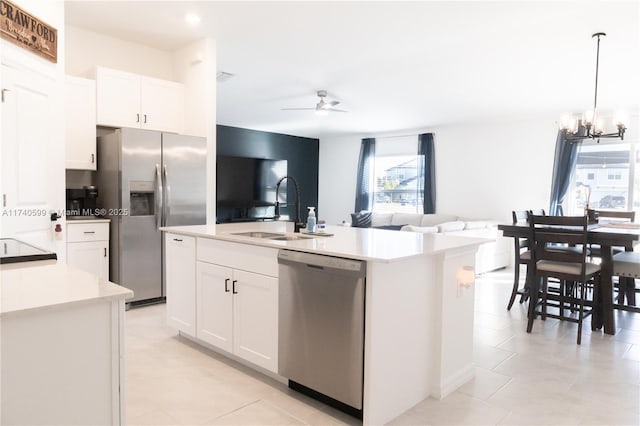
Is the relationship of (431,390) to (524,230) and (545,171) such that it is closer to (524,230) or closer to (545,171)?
(524,230)

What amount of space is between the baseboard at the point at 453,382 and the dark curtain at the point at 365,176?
270 inches

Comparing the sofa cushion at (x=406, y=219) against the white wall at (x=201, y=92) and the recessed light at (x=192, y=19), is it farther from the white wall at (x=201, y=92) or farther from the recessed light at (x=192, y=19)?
the recessed light at (x=192, y=19)

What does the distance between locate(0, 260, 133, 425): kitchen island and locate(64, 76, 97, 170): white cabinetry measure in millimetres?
2987

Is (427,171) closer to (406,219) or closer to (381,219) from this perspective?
(406,219)

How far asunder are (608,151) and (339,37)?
199 inches

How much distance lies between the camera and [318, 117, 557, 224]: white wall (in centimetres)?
703

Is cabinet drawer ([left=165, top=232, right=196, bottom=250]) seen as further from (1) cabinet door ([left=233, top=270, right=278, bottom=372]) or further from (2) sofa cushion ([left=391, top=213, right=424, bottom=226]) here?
(2) sofa cushion ([left=391, top=213, right=424, bottom=226])

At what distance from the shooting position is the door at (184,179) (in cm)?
416

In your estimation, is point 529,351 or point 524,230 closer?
point 529,351

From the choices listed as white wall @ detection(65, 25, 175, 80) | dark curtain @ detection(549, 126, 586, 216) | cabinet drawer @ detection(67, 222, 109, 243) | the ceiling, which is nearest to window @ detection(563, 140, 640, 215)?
dark curtain @ detection(549, 126, 586, 216)

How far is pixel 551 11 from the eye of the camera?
329cm

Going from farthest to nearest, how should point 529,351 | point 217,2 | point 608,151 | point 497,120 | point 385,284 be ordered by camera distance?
point 497,120 → point 608,151 → point 217,2 → point 529,351 → point 385,284

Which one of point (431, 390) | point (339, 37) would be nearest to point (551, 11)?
point (339, 37)

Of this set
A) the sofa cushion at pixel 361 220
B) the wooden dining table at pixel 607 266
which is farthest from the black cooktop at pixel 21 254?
the sofa cushion at pixel 361 220
